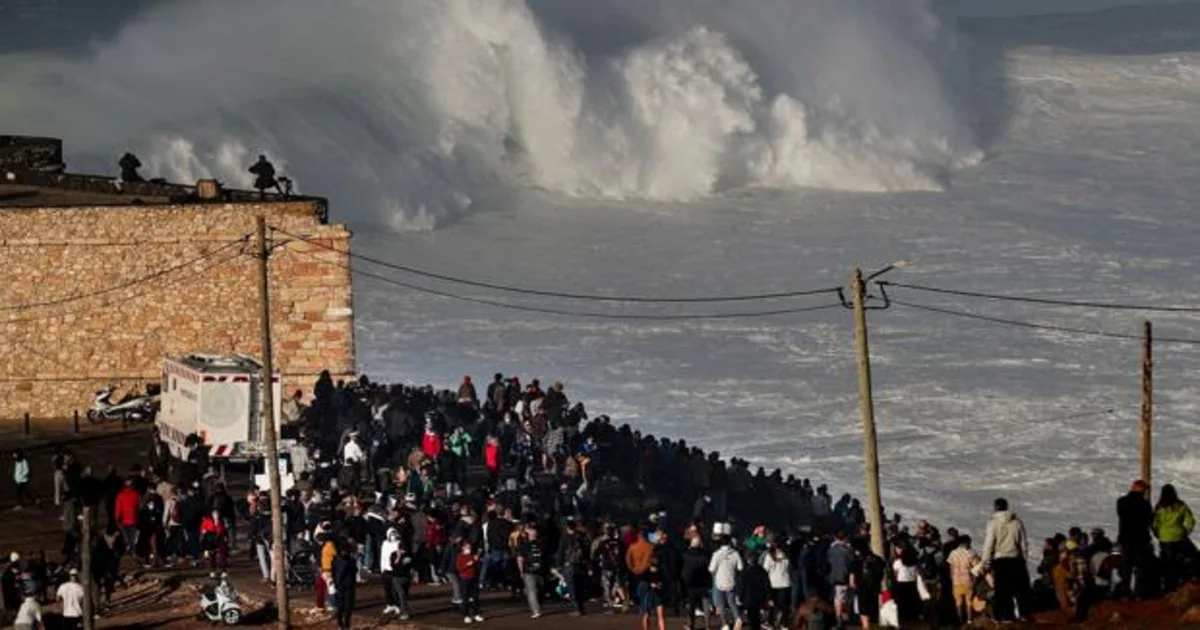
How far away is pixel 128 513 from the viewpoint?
29.8 m

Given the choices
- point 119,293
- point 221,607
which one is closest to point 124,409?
point 119,293

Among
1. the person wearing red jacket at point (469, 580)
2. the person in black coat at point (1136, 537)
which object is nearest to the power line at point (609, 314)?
the person wearing red jacket at point (469, 580)

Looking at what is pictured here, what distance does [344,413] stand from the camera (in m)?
35.0

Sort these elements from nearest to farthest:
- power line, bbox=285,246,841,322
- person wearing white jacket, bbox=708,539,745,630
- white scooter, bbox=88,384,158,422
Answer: person wearing white jacket, bbox=708,539,745,630 < white scooter, bbox=88,384,158,422 < power line, bbox=285,246,841,322

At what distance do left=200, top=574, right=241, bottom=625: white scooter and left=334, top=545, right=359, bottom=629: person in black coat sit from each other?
3.65 ft

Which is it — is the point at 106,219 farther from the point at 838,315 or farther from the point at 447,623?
the point at 838,315

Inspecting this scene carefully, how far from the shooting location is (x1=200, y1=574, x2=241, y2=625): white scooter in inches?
1086

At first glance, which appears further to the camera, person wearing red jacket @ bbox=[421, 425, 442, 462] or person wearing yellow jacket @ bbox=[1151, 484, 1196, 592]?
person wearing red jacket @ bbox=[421, 425, 442, 462]

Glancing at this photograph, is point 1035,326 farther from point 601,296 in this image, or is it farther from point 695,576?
point 695,576

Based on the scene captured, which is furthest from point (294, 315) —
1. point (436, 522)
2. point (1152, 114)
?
point (1152, 114)

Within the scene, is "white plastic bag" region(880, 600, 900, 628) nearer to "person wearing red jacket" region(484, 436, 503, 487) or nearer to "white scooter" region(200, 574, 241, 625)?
"white scooter" region(200, 574, 241, 625)

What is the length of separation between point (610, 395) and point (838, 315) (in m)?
9.79

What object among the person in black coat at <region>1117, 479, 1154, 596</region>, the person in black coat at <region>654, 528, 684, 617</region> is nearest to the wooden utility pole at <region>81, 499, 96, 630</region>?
the person in black coat at <region>654, 528, 684, 617</region>

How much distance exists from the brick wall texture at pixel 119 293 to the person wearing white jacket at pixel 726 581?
562 inches
